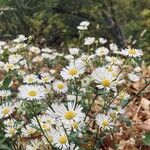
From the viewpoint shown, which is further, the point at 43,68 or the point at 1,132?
the point at 43,68

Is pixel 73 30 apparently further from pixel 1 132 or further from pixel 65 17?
pixel 1 132

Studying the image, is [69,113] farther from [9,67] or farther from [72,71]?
[9,67]

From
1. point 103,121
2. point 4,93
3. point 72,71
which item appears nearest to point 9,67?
point 4,93

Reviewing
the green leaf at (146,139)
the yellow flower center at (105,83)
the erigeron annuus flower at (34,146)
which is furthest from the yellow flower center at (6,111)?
the green leaf at (146,139)

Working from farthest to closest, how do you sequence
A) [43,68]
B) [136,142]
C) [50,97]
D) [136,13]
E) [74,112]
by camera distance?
[136,13] < [43,68] < [136,142] < [50,97] < [74,112]

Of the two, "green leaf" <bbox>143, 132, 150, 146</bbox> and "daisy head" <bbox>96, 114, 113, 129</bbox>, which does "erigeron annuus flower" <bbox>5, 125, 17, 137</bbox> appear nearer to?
"daisy head" <bbox>96, 114, 113, 129</bbox>

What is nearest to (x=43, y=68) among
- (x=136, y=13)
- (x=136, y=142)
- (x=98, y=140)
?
(x=136, y=142)

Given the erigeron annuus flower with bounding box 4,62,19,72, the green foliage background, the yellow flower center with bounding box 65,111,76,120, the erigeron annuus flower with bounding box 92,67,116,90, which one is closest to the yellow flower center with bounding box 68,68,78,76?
the erigeron annuus flower with bounding box 92,67,116,90
